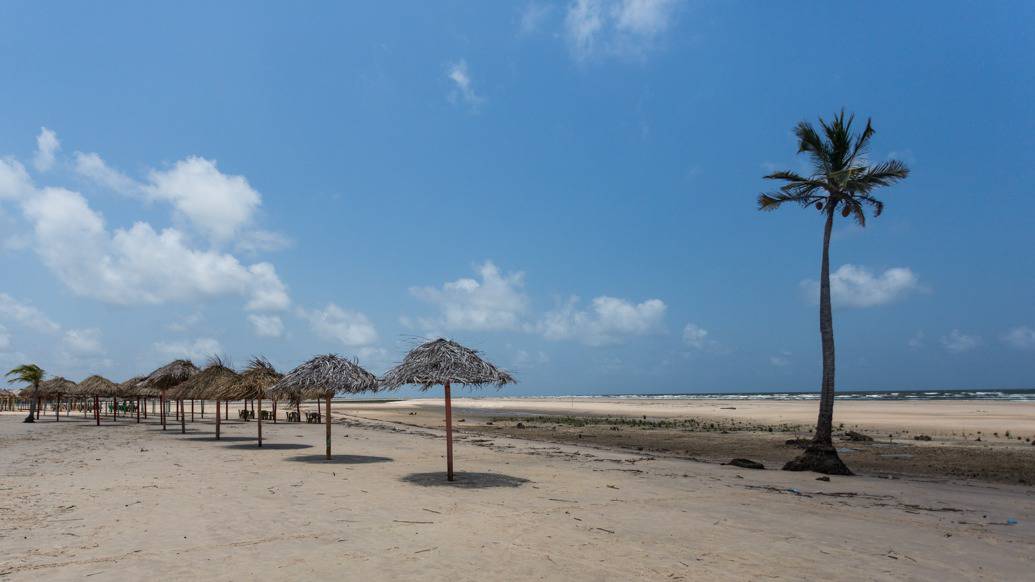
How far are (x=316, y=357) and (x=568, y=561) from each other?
37.0 feet

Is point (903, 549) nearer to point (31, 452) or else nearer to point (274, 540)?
point (274, 540)

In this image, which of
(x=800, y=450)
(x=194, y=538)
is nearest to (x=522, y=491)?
(x=194, y=538)

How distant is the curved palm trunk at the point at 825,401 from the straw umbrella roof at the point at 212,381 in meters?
17.6

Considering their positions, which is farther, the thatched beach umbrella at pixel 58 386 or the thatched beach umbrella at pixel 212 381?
the thatched beach umbrella at pixel 58 386

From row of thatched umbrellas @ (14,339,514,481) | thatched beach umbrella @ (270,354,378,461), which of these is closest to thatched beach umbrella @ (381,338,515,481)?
row of thatched umbrellas @ (14,339,514,481)

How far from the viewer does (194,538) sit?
7.21 m

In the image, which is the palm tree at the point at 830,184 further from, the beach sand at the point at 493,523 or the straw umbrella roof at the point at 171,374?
the straw umbrella roof at the point at 171,374

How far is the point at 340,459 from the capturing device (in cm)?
1596

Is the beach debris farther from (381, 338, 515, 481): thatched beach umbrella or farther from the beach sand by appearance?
(381, 338, 515, 481): thatched beach umbrella

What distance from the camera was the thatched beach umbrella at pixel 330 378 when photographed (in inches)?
595

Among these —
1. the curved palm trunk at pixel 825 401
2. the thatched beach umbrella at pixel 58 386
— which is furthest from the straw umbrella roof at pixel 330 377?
the thatched beach umbrella at pixel 58 386

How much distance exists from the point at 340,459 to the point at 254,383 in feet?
17.7

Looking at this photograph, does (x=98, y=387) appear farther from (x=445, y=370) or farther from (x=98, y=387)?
(x=445, y=370)

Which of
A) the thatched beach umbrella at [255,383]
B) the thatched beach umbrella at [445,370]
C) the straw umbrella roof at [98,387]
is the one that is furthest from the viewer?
the straw umbrella roof at [98,387]
